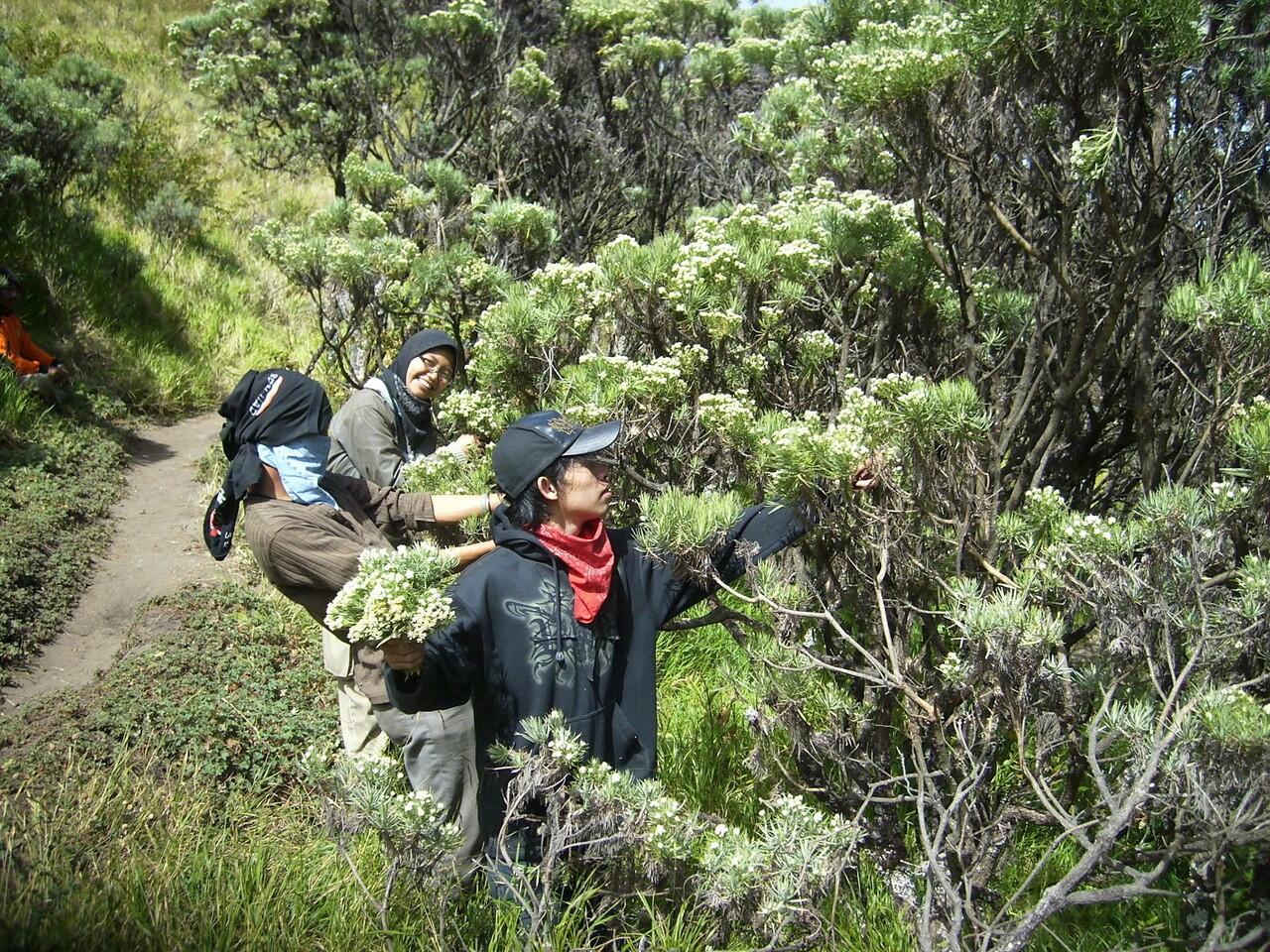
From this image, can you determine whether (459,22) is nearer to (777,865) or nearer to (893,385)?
(893,385)

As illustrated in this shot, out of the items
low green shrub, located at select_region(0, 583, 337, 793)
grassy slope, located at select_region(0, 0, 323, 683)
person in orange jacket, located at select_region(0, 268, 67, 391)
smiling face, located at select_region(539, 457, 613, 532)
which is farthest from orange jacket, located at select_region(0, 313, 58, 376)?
smiling face, located at select_region(539, 457, 613, 532)

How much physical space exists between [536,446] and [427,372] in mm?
1733

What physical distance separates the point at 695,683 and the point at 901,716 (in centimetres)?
117

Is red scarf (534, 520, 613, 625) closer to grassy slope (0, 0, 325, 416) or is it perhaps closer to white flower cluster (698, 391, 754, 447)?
white flower cluster (698, 391, 754, 447)

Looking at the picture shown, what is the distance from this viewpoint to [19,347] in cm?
834

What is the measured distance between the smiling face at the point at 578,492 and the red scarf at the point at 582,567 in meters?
0.05

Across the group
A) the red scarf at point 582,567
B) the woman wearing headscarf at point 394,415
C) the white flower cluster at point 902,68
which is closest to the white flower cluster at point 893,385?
the red scarf at point 582,567

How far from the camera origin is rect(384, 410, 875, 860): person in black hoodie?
2.68m

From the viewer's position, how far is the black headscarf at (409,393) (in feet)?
13.9

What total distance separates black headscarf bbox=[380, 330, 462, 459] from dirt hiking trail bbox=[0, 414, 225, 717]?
8.77 ft

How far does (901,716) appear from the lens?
12.2 feet

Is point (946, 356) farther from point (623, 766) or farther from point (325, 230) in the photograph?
point (325, 230)

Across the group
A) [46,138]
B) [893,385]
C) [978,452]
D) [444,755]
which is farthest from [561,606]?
[46,138]

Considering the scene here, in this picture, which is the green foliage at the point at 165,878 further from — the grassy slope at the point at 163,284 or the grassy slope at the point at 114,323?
the grassy slope at the point at 163,284
